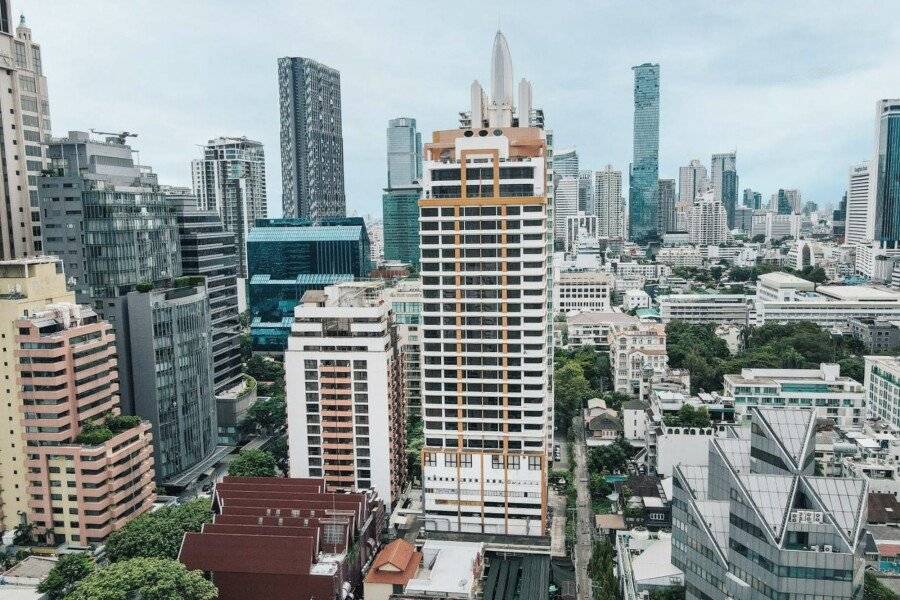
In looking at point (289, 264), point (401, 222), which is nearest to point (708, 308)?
point (289, 264)

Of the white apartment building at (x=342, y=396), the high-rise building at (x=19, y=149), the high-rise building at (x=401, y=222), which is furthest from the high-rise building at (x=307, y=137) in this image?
the white apartment building at (x=342, y=396)

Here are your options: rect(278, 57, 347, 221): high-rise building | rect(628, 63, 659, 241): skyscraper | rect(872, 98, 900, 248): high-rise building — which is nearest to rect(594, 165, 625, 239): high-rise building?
rect(628, 63, 659, 241): skyscraper

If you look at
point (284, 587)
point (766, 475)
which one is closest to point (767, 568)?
point (766, 475)

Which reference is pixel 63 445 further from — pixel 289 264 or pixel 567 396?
pixel 289 264

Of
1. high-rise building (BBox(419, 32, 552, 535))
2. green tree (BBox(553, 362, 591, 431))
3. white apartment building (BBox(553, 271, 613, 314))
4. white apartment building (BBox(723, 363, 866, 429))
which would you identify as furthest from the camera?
white apartment building (BBox(553, 271, 613, 314))

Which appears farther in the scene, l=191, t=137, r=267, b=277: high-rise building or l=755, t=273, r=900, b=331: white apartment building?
l=191, t=137, r=267, b=277: high-rise building

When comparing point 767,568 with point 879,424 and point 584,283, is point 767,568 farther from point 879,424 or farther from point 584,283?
point 584,283

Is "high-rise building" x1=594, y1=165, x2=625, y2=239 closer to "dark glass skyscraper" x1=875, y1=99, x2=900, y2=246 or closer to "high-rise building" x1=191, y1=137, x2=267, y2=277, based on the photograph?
"dark glass skyscraper" x1=875, y1=99, x2=900, y2=246
